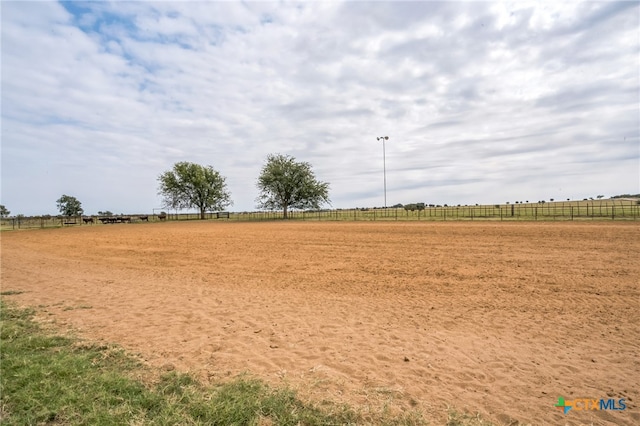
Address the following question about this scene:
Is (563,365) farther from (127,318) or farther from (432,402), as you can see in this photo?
(127,318)

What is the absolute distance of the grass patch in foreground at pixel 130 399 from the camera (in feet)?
10.9

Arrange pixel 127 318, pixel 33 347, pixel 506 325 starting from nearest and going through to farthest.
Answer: pixel 33 347 → pixel 506 325 → pixel 127 318

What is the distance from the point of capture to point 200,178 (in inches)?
2447

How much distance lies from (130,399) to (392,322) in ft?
15.1

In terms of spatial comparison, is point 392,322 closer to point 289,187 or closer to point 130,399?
point 130,399

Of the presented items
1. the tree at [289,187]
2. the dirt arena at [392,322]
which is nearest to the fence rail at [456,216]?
the tree at [289,187]

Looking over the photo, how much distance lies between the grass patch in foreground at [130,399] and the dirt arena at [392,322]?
362mm

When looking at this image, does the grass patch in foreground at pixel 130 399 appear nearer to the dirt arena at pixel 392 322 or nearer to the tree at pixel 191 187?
the dirt arena at pixel 392 322

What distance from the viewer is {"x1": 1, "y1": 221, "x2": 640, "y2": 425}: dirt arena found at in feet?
A: 13.7

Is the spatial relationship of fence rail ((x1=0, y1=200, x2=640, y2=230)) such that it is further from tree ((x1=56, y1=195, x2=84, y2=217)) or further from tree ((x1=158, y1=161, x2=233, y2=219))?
tree ((x1=56, y1=195, x2=84, y2=217))

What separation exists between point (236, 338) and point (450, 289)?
5.91m

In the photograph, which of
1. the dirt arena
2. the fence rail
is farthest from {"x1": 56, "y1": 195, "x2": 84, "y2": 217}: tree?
the dirt arena

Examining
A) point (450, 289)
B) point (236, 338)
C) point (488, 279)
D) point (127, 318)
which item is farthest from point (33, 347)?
point (488, 279)

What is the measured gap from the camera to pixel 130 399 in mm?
3625
